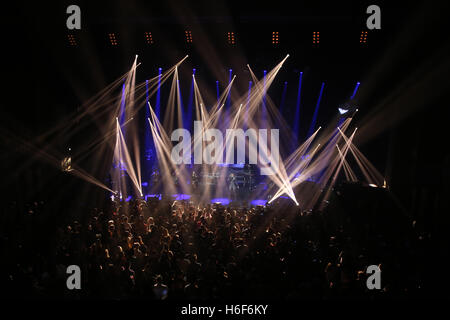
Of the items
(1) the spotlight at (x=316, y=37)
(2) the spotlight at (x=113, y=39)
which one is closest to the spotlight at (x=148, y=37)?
(2) the spotlight at (x=113, y=39)

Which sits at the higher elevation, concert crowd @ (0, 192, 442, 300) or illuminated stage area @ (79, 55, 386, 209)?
illuminated stage area @ (79, 55, 386, 209)

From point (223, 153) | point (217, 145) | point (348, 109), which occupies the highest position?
point (348, 109)

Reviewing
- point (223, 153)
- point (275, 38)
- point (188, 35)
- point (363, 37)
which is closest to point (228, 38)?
point (188, 35)

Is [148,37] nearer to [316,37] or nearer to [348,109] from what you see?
[316,37]

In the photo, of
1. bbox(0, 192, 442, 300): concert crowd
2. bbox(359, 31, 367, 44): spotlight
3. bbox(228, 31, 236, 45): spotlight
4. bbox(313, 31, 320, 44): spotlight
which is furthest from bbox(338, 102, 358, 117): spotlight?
bbox(0, 192, 442, 300): concert crowd

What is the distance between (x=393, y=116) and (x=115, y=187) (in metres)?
11.8

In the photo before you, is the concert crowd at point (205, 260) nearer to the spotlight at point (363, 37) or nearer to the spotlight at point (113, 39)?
the spotlight at point (363, 37)

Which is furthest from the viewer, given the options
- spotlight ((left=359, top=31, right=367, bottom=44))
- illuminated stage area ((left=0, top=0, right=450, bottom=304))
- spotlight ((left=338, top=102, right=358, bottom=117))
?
spotlight ((left=338, top=102, right=358, bottom=117))

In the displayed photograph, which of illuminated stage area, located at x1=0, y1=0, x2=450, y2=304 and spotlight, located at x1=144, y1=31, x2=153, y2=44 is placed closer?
illuminated stage area, located at x1=0, y1=0, x2=450, y2=304

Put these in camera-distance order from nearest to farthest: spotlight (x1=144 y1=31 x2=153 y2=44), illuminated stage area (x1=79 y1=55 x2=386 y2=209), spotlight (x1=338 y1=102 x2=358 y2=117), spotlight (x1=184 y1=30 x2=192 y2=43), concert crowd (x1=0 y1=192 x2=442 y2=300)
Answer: concert crowd (x1=0 y1=192 x2=442 y2=300) < spotlight (x1=184 y1=30 x2=192 y2=43) < spotlight (x1=144 y1=31 x2=153 y2=44) < spotlight (x1=338 y1=102 x2=358 y2=117) < illuminated stage area (x1=79 y1=55 x2=386 y2=209)

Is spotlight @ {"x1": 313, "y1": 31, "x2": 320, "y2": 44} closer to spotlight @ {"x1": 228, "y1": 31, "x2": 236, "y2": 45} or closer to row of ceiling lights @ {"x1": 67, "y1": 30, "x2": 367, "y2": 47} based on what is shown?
row of ceiling lights @ {"x1": 67, "y1": 30, "x2": 367, "y2": 47}
